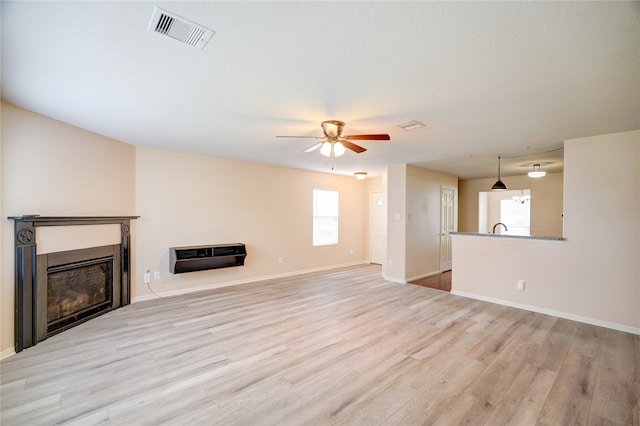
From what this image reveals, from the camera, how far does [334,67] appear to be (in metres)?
2.04

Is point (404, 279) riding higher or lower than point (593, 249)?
lower

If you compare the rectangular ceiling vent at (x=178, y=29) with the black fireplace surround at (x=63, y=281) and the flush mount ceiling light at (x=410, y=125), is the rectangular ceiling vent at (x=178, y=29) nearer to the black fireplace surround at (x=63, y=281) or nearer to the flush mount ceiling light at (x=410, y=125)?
the flush mount ceiling light at (x=410, y=125)

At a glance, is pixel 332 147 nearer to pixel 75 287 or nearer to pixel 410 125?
pixel 410 125

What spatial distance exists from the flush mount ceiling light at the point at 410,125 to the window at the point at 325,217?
12.7ft

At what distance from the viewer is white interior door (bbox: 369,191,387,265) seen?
796 cm

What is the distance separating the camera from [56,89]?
8.11ft

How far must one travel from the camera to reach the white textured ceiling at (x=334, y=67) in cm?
153

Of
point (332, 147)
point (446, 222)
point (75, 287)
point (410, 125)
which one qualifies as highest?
point (410, 125)

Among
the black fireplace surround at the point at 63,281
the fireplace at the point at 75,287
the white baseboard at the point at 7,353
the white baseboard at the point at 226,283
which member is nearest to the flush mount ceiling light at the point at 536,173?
the white baseboard at the point at 226,283

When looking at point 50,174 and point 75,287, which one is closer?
point 50,174

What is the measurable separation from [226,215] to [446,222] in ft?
17.3

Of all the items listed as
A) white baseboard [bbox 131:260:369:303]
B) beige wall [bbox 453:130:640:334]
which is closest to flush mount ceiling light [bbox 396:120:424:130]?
beige wall [bbox 453:130:640:334]

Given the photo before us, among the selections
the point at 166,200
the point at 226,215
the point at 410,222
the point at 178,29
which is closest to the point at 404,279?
the point at 410,222

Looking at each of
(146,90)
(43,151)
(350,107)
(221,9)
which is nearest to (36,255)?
(43,151)
